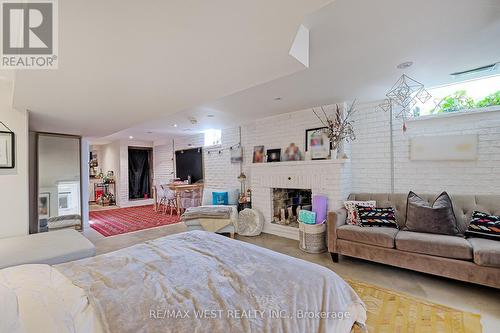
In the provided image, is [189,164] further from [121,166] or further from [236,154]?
[121,166]

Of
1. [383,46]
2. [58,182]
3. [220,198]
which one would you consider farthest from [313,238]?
[58,182]

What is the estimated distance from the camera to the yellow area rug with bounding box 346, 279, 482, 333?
5.58 ft

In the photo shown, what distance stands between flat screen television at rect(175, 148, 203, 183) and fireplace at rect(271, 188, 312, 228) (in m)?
2.70

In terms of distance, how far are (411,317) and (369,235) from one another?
96 cm

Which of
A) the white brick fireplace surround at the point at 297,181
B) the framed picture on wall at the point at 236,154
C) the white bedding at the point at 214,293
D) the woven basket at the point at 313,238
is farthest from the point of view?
the framed picture on wall at the point at 236,154

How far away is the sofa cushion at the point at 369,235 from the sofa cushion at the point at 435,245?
0.09 metres

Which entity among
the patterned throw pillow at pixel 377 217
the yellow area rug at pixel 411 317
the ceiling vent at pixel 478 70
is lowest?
the yellow area rug at pixel 411 317

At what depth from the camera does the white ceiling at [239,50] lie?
1.12m

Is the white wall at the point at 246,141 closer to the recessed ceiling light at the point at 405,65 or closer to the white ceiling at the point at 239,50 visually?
the white ceiling at the point at 239,50

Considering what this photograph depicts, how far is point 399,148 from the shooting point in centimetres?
326

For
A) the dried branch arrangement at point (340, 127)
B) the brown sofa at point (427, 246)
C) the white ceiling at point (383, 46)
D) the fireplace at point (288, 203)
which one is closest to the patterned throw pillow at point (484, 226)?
→ the brown sofa at point (427, 246)

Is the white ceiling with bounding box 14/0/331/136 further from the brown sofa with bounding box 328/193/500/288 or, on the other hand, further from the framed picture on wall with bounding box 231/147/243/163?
the framed picture on wall with bounding box 231/147/243/163

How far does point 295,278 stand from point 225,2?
1.42 meters

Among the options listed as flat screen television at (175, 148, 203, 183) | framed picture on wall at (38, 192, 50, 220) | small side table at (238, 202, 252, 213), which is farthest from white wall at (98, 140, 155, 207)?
small side table at (238, 202, 252, 213)
